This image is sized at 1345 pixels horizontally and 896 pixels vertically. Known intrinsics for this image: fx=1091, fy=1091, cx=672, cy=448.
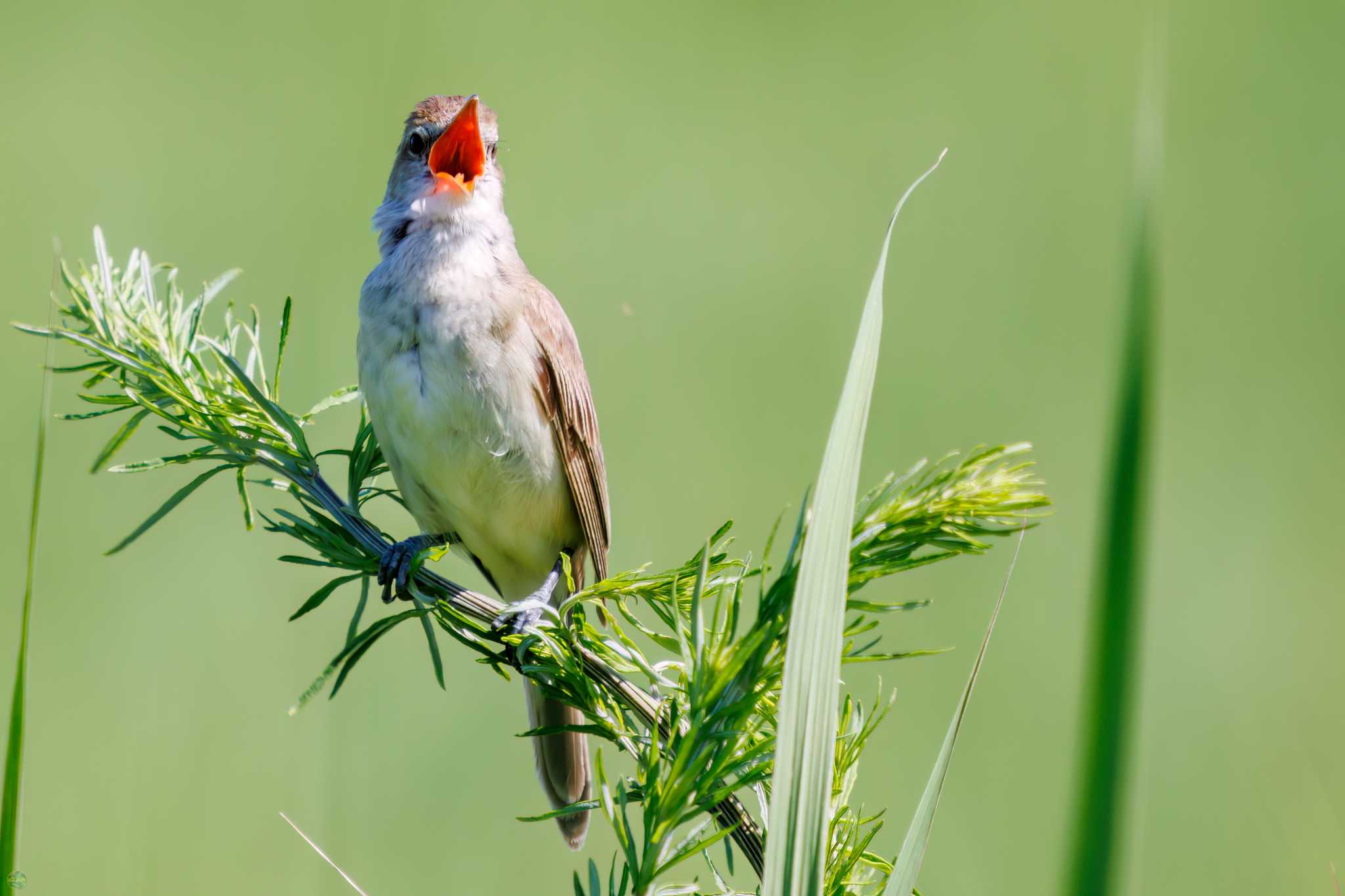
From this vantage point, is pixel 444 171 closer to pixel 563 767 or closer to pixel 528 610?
pixel 563 767

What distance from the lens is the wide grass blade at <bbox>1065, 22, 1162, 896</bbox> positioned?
0.53 meters

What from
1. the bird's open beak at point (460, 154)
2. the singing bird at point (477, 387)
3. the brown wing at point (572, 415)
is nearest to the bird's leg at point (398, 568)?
the singing bird at point (477, 387)

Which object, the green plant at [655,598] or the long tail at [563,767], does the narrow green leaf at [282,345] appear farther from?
the long tail at [563,767]

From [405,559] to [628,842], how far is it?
2.94 ft

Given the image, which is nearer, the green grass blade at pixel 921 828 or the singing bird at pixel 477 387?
the green grass blade at pixel 921 828

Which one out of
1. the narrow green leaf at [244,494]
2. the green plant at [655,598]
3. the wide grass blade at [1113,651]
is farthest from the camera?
the narrow green leaf at [244,494]

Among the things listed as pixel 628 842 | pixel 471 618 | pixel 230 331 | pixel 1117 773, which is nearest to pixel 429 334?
pixel 230 331

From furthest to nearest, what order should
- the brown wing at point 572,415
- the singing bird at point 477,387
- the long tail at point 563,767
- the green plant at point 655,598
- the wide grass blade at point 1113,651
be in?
the brown wing at point 572,415 < the singing bird at point 477,387 < the long tail at point 563,767 < the green plant at point 655,598 < the wide grass blade at point 1113,651

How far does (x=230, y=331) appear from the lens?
153cm

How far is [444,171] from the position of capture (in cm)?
268

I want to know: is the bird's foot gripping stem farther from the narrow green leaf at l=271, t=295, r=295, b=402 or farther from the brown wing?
the narrow green leaf at l=271, t=295, r=295, b=402

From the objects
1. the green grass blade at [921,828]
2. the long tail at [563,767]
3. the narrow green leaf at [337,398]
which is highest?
the narrow green leaf at [337,398]

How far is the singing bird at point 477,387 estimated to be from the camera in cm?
229

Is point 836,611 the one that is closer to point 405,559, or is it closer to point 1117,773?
point 1117,773
